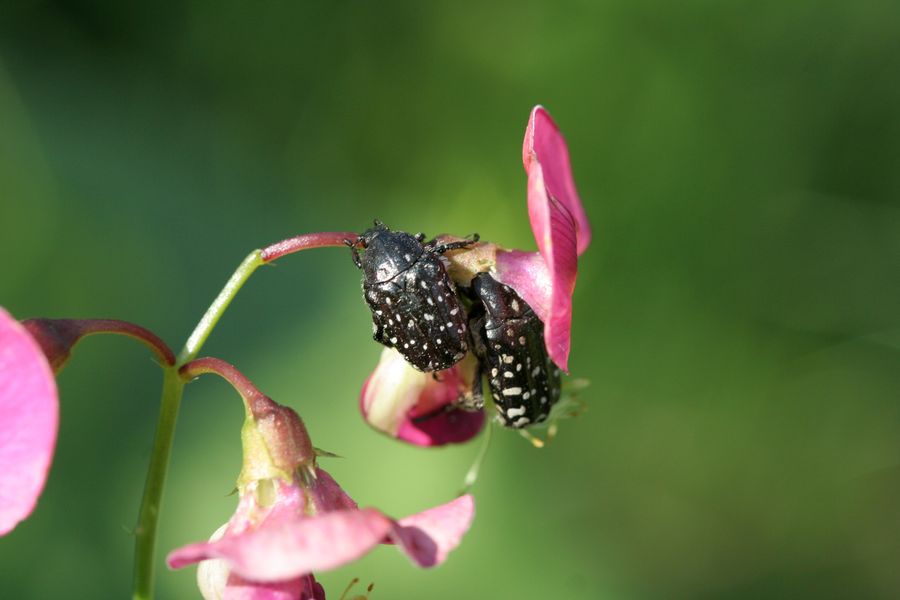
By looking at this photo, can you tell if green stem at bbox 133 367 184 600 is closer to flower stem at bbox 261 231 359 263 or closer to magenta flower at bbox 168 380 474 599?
magenta flower at bbox 168 380 474 599

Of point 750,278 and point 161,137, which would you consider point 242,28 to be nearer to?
point 161,137

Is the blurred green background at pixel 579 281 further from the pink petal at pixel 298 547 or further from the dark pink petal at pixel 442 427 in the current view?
the pink petal at pixel 298 547

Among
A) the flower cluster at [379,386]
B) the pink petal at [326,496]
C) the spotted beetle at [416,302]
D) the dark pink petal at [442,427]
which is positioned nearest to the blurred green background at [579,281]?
the dark pink petal at [442,427]

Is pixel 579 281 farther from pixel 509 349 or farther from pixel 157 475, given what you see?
pixel 157 475

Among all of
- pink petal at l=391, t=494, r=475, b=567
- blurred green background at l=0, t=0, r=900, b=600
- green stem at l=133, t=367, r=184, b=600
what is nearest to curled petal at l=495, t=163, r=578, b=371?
pink petal at l=391, t=494, r=475, b=567

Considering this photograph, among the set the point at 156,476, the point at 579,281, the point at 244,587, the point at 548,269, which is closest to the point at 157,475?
the point at 156,476

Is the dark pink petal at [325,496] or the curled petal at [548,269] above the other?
the curled petal at [548,269]
